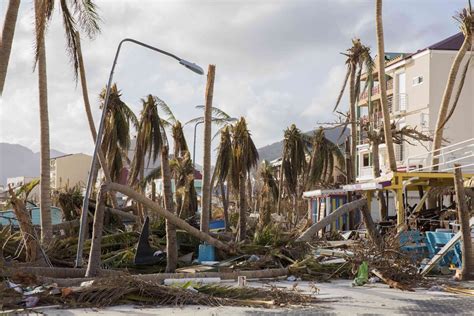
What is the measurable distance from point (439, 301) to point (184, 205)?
14202 mm

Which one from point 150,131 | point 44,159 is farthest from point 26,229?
point 150,131

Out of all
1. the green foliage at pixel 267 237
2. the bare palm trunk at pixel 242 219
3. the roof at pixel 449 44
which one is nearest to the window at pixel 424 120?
the roof at pixel 449 44

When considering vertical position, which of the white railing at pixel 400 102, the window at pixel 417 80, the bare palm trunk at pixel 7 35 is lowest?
the bare palm trunk at pixel 7 35

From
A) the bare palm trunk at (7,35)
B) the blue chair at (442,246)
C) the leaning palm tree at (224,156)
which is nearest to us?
the bare palm trunk at (7,35)

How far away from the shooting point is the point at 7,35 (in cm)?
1277

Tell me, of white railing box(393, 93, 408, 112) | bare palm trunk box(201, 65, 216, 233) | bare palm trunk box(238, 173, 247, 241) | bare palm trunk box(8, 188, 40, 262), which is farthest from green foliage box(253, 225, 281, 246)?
white railing box(393, 93, 408, 112)

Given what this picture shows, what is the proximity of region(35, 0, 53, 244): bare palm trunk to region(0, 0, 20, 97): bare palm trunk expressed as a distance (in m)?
4.05

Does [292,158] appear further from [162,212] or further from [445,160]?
[162,212]

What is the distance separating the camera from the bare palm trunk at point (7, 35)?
12.7m

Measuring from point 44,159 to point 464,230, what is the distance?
10330mm

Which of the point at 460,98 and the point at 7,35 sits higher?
the point at 460,98

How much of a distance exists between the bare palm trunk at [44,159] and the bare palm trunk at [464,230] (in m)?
9.80

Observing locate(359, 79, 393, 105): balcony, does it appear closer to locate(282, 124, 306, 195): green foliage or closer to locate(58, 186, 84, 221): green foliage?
locate(282, 124, 306, 195): green foliage

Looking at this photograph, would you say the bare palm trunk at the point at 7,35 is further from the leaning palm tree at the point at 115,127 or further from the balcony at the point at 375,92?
the balcony at the point at 375,92
